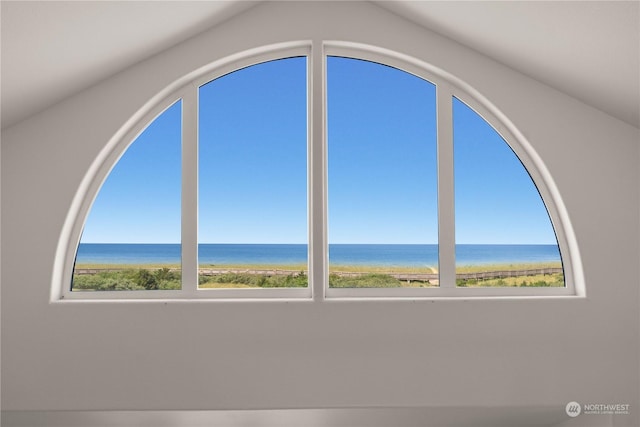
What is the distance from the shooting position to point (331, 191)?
10.6ft

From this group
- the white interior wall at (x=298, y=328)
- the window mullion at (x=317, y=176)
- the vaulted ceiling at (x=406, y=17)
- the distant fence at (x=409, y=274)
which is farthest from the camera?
the distant fence at (x=409, y=274)

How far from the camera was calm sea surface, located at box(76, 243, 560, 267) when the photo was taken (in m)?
3.20

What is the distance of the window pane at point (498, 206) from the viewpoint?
10.6 feet

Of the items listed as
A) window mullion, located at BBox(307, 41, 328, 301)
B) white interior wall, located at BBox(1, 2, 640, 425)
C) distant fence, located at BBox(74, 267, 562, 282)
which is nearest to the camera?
white interior wall, located at BBox(1, 2, 640, 425)

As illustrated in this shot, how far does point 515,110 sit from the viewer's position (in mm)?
3125

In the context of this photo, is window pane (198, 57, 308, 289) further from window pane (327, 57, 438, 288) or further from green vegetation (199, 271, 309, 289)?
window pane (327, 57, 438, 288)

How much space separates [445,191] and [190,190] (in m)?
1.47

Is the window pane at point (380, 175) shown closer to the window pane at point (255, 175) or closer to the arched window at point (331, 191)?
the arched window at point (331, 191)

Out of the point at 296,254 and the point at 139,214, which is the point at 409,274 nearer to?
the point at 296,254

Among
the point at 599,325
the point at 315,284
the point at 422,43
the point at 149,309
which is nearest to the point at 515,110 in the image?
the point at 422,43

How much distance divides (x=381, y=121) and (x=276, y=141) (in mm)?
632

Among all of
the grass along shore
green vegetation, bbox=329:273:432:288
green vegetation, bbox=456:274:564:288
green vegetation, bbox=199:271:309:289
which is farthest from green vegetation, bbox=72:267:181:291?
green vegetation, bbox=456:274:564:288

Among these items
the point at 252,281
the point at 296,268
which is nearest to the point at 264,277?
the point at 252,281

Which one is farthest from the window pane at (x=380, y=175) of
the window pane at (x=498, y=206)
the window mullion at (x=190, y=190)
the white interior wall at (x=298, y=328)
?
the window mullion at (x=190, y=190)
